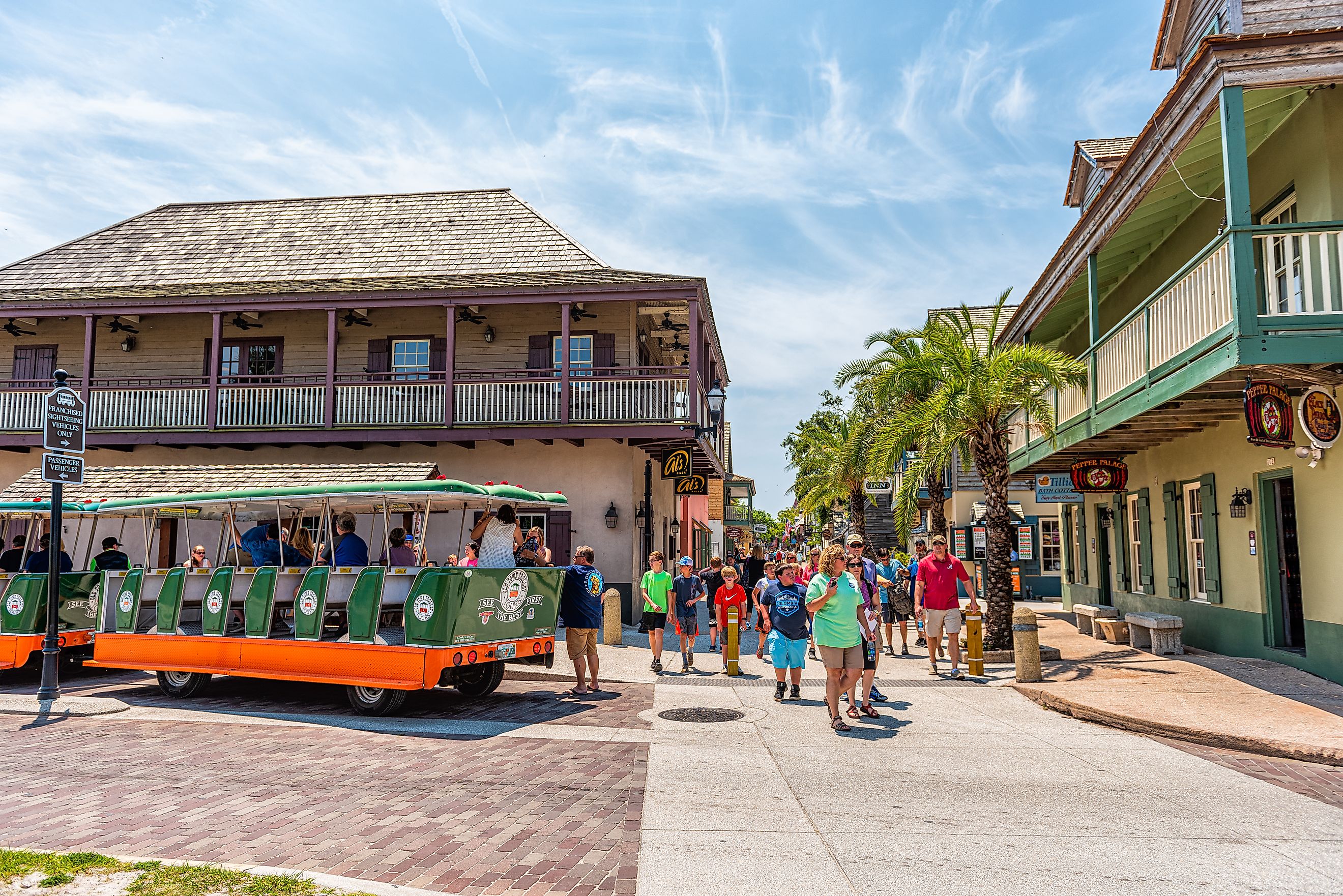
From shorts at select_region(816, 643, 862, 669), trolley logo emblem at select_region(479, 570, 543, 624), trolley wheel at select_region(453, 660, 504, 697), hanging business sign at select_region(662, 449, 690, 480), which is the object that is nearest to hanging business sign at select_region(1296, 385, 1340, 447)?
shorts at select_region(816, 643, 862, 669)

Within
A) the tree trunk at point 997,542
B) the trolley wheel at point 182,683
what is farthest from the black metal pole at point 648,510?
the trolley wheel at point 182,683

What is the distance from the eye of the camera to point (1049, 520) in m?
32.1

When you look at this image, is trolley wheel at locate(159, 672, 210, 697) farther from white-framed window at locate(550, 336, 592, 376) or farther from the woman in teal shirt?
white-framed window at locate(550, 336, 592, 376)

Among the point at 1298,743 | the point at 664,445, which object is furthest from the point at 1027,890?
the point at 664,445

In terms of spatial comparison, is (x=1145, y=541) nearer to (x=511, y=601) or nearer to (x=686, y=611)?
(x=686, y=611)

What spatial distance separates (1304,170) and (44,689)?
15.5 meters

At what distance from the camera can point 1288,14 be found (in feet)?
40.4

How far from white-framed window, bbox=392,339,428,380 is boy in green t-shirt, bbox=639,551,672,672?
30.7 feet

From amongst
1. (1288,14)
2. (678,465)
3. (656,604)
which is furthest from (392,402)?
(1288,14)

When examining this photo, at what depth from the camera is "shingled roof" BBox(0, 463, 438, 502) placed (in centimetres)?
1636

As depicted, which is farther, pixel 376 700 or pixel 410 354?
pixel 410 354

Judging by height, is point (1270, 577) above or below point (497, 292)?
below

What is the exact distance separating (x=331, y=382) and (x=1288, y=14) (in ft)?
55.6

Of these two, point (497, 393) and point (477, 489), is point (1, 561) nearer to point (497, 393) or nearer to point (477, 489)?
point (477, 489)
